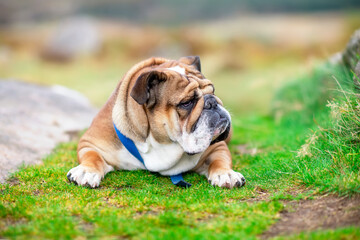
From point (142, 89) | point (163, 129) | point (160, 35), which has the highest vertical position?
point (142, 89)

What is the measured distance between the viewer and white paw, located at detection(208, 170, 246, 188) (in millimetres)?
4238

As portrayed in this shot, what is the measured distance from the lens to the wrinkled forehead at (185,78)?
14.3ft

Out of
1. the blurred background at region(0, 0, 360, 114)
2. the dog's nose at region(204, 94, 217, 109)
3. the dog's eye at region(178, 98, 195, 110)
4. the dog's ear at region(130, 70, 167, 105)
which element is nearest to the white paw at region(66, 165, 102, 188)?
the dog's ear at region(130, 70, 167, 105)

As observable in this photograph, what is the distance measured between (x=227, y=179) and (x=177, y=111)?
987mm

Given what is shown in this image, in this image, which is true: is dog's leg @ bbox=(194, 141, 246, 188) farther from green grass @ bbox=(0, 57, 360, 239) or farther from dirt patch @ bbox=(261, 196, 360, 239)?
dirt patch @ bbox=(261, 196, 360, 239)

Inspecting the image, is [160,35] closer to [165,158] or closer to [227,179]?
[165,158]

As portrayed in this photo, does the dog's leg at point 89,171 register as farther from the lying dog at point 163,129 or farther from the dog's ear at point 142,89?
the dog's ear at point 142,89

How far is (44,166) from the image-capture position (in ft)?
16.8

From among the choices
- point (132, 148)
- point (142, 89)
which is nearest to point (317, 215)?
point (142, 89)

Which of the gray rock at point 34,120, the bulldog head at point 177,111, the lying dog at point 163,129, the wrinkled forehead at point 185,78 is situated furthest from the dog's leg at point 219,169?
the gray rock at point 34,120

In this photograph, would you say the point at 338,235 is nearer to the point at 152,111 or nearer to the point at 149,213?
the point at 149,213

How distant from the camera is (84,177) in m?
4.31

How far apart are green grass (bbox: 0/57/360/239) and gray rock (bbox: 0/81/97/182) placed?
16.7 inches

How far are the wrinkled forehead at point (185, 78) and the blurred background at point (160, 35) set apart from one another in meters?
10.6
